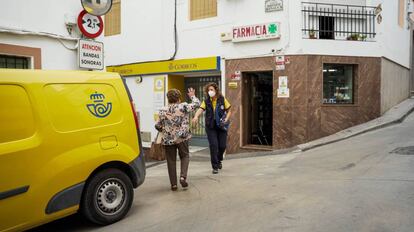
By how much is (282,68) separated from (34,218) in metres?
8.53

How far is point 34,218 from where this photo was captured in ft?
13.5

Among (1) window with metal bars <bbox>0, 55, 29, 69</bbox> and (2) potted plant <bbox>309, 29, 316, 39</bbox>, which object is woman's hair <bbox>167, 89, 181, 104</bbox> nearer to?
(1) window with metal bars <bbox>0, 55, 29, 69</bbox>

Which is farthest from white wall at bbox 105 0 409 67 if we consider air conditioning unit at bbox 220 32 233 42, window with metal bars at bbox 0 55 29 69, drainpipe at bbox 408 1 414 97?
window with metal bars at bbox 0 55 29 69

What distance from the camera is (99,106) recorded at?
4879mm

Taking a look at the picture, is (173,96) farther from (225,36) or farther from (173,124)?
(225,36)

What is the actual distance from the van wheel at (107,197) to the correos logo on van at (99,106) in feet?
2.33

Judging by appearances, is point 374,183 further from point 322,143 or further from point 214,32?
point 214,32

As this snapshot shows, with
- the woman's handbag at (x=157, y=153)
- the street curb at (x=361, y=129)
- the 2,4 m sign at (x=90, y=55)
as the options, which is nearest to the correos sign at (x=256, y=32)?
the street curb at (x=361, y=129)

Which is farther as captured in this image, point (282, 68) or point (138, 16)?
point (138, 16)

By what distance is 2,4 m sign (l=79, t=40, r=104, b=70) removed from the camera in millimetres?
7574

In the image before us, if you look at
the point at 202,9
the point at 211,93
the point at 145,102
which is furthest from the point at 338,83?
the point at 145,102

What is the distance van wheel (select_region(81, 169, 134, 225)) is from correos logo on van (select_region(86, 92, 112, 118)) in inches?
27.9

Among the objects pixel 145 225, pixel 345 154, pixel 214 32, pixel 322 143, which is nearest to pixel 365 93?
pixel 322 143

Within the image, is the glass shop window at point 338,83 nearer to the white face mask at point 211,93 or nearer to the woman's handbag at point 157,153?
the woman's handbag at point 157,153
